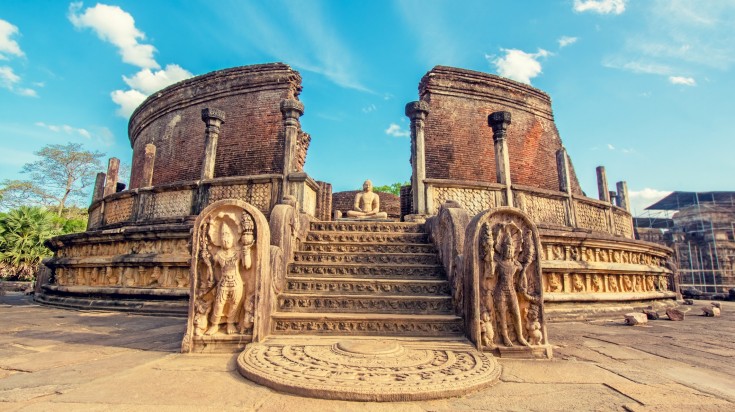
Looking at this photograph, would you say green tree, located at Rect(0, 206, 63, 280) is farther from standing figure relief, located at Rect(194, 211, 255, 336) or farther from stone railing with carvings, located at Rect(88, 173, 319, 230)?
standing figure relief, located at Rect(194, 211, 255, 336)

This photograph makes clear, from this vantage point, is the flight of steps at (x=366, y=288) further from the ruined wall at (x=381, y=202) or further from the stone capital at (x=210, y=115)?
the ruined wall at (x=381, y=202)

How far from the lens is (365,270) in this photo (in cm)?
471

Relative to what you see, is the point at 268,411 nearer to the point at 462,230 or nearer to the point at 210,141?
the point at 462,230

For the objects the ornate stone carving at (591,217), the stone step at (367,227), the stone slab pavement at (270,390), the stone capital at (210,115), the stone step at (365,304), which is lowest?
the stone slab pavement at (270,390)

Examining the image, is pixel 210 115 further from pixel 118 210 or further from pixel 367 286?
pixel 367 286

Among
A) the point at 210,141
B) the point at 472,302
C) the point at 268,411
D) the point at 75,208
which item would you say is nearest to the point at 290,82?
the point at 210,141

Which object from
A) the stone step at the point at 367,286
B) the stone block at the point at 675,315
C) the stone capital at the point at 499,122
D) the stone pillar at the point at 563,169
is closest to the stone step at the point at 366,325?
the stone step at the point at 367,286

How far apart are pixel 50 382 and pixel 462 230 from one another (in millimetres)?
3872

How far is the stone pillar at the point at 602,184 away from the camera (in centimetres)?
1142

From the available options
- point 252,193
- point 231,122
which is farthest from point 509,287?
point 231,122

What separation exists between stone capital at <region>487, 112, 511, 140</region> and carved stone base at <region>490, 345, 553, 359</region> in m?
6.28

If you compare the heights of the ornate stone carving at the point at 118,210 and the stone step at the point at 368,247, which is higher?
the ornate stone carving at the point at 118,210

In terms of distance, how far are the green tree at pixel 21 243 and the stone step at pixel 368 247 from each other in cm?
1698

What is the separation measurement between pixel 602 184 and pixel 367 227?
31.2 ft
